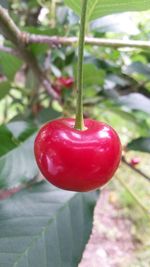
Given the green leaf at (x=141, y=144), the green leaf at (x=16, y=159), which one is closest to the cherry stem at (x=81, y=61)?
the green leaf at (x=16, y=159)

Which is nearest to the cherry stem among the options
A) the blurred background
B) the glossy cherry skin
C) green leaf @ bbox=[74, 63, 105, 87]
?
the glossy cherry skin

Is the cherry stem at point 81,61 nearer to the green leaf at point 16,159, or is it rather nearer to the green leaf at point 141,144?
the green leaf at point 16,159

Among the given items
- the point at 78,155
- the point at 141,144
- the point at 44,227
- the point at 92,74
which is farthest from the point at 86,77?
the point at 78,155

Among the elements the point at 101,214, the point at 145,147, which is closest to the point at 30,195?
the point at 145,147

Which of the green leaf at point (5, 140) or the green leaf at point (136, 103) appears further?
the green leaf at point (136, 103)

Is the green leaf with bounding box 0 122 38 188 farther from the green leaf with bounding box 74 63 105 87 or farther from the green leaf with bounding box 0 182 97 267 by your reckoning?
the green leaf with bounding box 74 63 105 87

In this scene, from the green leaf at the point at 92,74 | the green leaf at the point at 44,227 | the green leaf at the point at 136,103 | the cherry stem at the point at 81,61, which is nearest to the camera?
the cherry stem at the point at 81,61
